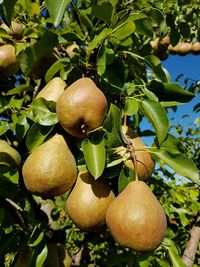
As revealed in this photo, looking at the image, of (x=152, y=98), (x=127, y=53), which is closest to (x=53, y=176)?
(x=152, y=98)

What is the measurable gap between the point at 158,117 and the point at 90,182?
0.28 m

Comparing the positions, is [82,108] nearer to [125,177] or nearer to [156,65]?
[125,177]

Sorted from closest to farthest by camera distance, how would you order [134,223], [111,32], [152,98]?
[134,223] → [111,32] → [152,98]

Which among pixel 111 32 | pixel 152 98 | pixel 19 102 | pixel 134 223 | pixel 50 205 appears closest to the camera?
pixel 134 223

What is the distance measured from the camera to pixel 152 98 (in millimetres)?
1215

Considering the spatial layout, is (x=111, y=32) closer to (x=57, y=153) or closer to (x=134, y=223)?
(x=57, y=153)

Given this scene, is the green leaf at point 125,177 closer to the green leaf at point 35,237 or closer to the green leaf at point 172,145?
the green leaf at point 172,145

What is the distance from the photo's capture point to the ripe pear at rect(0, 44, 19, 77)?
1.48 m

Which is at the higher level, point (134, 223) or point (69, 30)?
point (69, 30)

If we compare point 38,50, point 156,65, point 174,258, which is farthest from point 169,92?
point 174,258

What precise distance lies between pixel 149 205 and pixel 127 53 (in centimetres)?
54

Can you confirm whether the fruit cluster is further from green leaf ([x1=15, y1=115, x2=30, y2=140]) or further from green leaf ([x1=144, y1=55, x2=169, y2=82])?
green leaf ([x1=144, y1=55, x2=169, y2=82])

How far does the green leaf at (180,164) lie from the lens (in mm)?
1083

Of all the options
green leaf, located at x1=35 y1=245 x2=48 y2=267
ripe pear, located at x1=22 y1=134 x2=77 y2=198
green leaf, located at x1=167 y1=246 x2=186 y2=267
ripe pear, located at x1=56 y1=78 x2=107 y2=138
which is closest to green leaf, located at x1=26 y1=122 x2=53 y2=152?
ripe pear, located at x1=22 y1=134 x2=77 y2=198
